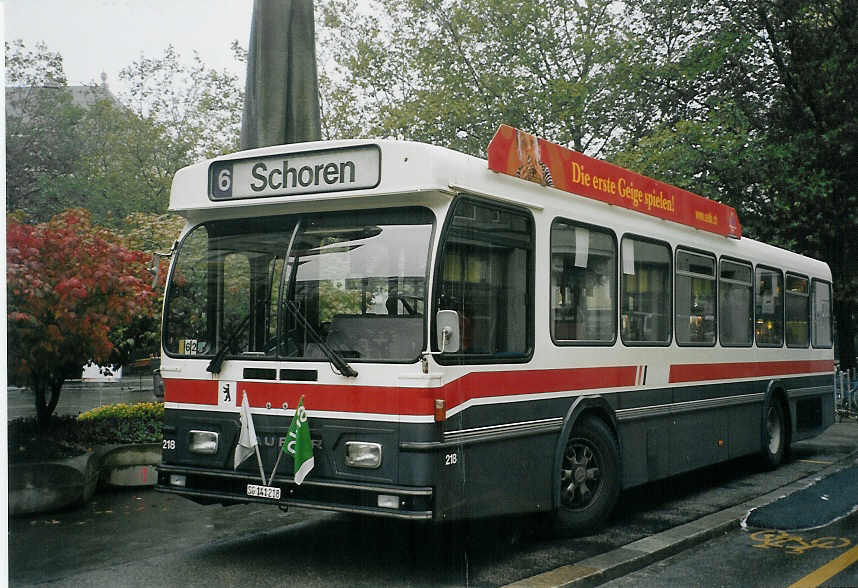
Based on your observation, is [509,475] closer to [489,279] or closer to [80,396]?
[489,279]

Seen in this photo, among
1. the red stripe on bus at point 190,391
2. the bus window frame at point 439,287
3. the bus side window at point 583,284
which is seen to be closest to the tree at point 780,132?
the bus side window at point 583,284

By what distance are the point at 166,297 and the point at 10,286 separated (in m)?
1.92

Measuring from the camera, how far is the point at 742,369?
1073 centimetres

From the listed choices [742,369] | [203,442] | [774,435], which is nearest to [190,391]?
[203,442]

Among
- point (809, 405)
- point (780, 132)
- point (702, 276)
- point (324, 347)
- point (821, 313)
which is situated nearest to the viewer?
point (324, 347)

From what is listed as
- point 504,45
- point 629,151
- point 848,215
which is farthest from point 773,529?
point 504,45

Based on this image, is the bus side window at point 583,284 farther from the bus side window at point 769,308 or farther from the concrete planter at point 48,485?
the concrete planter at point 48,485

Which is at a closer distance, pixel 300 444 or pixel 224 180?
pixel 300 444

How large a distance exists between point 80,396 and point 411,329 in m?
10.2

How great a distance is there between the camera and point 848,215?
2069 cm

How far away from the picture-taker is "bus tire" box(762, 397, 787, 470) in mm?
11406

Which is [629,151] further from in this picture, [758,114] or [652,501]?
[652,501]

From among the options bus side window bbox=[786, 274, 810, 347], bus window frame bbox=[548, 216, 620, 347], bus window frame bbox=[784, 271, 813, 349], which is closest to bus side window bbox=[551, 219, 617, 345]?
bus window frame bbox=[548, 216, 620, 347]

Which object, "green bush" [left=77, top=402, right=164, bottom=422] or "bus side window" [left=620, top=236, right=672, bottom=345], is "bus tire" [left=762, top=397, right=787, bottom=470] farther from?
"green bush" [left=77, top=402, right=164, bottom=422]
